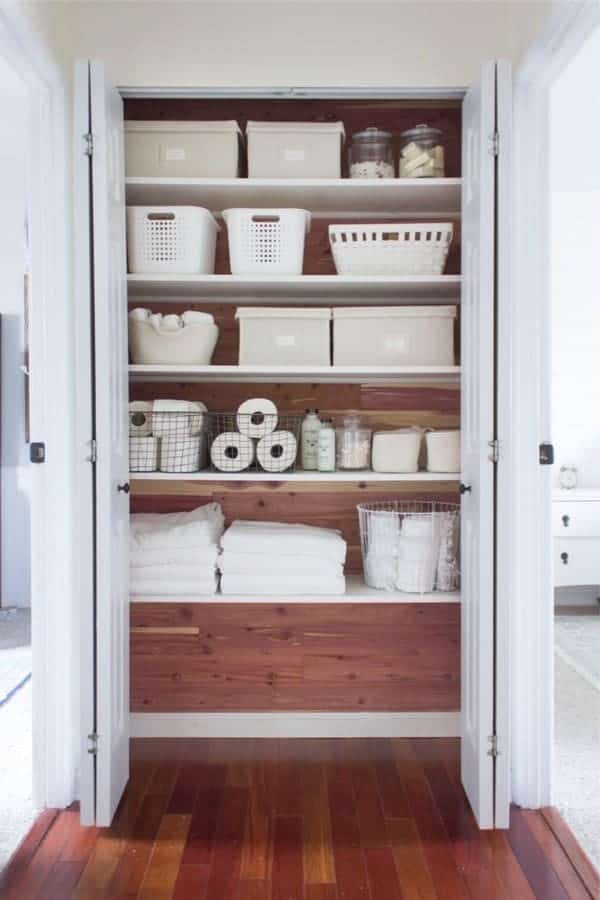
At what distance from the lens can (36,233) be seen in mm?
2213

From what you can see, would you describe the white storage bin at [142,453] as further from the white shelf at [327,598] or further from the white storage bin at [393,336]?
the white storage bin at [393,336]

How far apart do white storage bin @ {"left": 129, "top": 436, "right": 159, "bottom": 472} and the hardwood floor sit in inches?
37.8

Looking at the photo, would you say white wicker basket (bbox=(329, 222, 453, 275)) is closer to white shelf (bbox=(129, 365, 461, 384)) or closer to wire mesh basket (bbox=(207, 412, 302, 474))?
white shelf (bbox=(129, 365, 461, 384))

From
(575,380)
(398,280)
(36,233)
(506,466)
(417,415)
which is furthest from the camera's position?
(575,380)

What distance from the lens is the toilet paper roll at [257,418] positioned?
2.49 metres

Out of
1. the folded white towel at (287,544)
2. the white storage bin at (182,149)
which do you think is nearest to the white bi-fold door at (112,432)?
the white storage bin at (182,149)

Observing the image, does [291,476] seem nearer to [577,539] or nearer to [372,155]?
[372,155]

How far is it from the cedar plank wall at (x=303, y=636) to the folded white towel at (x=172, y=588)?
28 centimetres

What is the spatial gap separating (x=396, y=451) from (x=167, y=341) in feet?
2.59

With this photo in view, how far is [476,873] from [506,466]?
1003 millimetres

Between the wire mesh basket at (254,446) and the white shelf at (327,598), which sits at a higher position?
the wire mesh basket at (254,446)

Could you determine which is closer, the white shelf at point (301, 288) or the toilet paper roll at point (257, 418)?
the white shelf at point (301, 288)

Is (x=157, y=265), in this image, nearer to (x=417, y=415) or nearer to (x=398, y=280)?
(x=398, y=280)

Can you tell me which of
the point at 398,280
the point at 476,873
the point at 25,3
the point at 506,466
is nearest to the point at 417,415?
the point at 398,280
